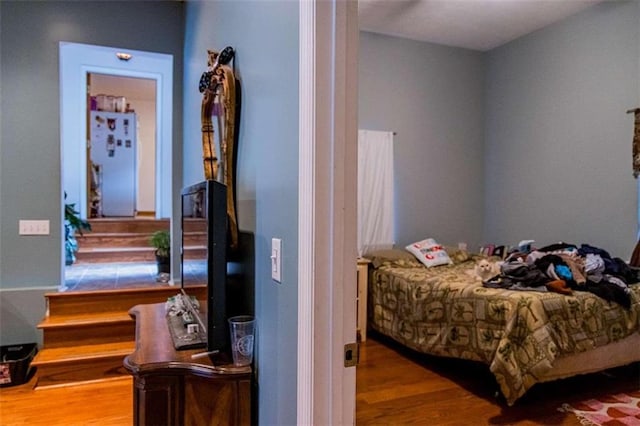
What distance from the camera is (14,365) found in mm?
2906

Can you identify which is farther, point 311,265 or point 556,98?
point 556,98

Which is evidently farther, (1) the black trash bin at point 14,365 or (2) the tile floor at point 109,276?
(2) the tile floor at point 109,276

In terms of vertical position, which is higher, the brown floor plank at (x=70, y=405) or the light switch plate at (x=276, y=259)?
the light switch plate at (x=276, y=259)

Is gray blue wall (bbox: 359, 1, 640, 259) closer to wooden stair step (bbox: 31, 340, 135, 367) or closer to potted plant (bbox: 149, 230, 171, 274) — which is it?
potted plant (bbox: 149, 230, 171, 274)

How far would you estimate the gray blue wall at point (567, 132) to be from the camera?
371 cm

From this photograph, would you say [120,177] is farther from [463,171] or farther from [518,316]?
[518,316]

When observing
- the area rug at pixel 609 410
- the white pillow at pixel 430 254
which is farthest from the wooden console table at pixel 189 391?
the white pillow at pixel 430 254

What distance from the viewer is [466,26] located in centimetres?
435

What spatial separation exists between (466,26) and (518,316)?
10.3 ft

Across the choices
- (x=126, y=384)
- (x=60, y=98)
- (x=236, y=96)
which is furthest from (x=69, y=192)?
(x=236, y=96)

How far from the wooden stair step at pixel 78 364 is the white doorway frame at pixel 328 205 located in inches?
99.9

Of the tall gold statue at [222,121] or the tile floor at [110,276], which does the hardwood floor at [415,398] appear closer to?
the tile floor at [110,276]

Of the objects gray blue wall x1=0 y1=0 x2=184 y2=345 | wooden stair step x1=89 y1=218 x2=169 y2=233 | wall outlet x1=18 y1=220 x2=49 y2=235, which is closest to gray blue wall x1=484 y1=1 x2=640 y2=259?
gray blue wall x1=0 y1=0 x2=184 y2=345

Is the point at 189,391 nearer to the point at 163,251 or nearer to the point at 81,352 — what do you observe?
the point at 81,352
